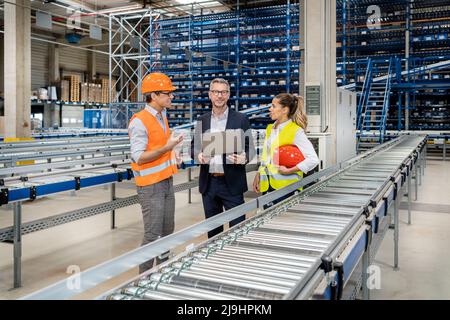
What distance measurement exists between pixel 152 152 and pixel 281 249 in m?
1.37

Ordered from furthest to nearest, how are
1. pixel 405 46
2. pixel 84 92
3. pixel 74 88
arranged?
pixel 84 92 < pixel 74 88 < pixel 405 46

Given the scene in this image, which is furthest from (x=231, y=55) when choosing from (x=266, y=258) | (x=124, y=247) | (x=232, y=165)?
(x=266, y=258)

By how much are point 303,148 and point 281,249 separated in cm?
172

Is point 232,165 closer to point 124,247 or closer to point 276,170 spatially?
point 276,170

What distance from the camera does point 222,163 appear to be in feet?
11.0

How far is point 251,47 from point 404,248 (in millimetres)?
13919

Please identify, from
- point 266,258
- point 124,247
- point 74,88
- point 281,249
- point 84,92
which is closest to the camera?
point 266,258

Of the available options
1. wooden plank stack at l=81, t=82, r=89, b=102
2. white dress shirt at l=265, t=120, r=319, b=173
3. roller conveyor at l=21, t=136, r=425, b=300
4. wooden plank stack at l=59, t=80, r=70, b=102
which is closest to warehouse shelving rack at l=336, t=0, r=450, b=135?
white dress shirt at l=265, t=120, r=319, b=173

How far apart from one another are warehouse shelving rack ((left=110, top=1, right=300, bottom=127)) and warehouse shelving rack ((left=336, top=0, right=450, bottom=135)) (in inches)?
77.5

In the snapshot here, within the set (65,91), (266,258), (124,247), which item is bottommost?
(124,247)

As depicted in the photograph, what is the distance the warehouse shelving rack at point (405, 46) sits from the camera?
15062 millimetres

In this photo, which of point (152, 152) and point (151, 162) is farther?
point (151, 162)

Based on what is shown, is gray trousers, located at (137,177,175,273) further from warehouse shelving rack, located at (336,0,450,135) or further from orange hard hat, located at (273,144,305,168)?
warehouse shelving rack, located at (336,0,450,135)

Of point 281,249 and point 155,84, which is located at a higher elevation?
point 155,84
